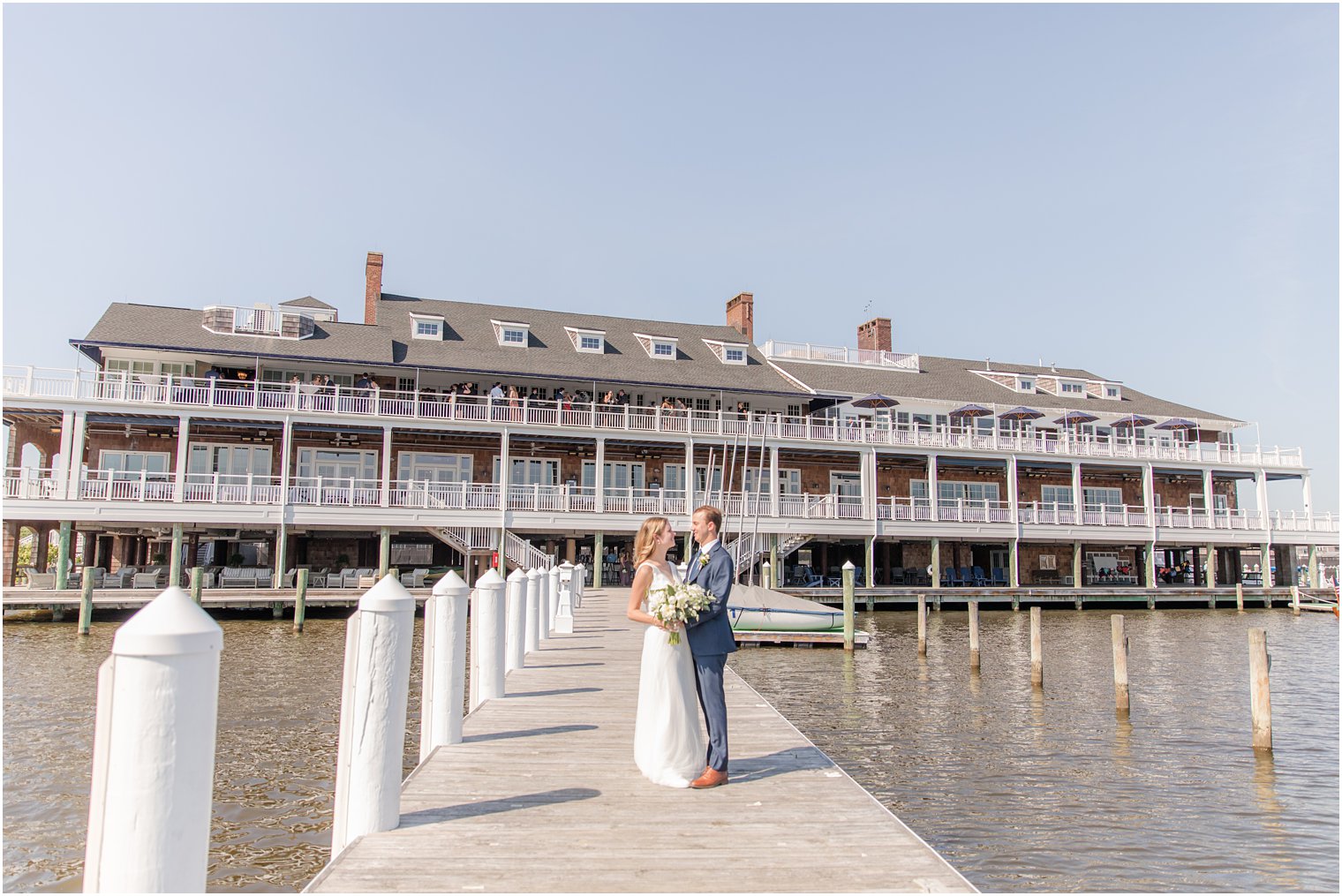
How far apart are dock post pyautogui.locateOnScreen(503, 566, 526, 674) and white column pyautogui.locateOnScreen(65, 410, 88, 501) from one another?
2078 cm

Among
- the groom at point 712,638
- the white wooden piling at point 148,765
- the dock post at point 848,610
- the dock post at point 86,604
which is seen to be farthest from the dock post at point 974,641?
the dock post at point 86,604

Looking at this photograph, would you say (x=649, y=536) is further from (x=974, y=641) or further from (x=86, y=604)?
(x=86, y=604)

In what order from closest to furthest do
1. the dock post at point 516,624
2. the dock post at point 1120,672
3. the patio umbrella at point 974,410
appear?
the dock post at point 516,624, the dock post at point 1120,672, the patio umbrella at point 974,410

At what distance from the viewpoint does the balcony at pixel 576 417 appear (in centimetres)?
2875

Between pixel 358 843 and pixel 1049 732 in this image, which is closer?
pixel 358 843

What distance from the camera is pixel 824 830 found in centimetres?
514

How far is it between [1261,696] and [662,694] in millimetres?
9644

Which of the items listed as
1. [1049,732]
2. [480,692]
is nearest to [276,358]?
[480,692]

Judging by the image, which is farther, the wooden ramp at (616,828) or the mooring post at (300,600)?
the mooring post at (300,600)

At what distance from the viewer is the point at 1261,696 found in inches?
461

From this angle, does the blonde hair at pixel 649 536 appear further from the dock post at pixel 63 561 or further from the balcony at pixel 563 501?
the dock post at pixel 63 561

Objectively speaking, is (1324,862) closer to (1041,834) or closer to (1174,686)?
(1041,834)

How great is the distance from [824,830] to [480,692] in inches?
195

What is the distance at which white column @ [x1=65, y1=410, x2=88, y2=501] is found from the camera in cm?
2619
